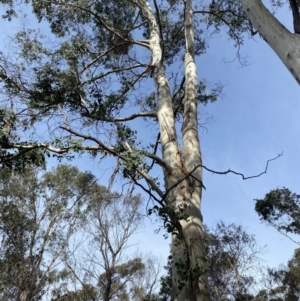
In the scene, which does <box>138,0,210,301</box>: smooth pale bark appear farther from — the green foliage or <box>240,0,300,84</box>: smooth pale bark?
the green foliage

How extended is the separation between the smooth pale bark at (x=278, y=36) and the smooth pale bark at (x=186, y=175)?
3.79ft

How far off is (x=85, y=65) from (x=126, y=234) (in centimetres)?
713

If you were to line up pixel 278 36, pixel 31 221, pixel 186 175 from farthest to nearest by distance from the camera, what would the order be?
pixel 31 221 < pixel 186 175 < pixel 278 36

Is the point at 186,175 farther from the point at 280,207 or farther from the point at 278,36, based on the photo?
the point at 280,207

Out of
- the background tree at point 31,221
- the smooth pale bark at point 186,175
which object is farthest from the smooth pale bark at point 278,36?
the background tree at point 31,221

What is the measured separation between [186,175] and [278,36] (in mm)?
1479

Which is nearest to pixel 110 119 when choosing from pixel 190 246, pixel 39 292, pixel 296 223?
pixel 190 246

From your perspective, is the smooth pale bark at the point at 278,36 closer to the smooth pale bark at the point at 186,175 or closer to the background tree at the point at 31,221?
the smooth pale bark at the point at 186,175

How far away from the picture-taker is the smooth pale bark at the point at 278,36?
2486mm

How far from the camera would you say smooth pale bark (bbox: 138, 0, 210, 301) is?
2828mm

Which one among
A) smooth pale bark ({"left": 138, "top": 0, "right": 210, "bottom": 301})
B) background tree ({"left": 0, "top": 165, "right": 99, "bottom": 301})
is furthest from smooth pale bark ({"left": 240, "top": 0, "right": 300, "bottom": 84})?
background tree ({"left": 0, "top": 165, "right": 99, "bottom": 301})

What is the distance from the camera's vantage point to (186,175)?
11.5 ft

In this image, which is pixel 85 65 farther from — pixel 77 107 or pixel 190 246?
pixel 190 246

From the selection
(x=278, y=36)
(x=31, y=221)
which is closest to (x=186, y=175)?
(x=278, y=36)
